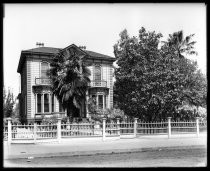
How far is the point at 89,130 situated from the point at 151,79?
889cm

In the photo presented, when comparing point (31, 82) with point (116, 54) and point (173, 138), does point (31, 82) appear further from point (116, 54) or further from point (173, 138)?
point (173, 138)

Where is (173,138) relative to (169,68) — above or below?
below

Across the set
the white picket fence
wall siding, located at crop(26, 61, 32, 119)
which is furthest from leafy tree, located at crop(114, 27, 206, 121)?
wall siding, located at crop(26, 61, 32, 119)

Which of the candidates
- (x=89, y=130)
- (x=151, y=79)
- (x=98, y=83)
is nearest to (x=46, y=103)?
(x=98, y=83)

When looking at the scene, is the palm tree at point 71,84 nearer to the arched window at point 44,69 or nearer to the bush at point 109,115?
the bush at point 109,115

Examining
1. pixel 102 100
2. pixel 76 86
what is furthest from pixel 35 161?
pixel 102 100

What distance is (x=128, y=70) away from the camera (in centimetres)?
2877

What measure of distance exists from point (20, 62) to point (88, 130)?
61.8 ft

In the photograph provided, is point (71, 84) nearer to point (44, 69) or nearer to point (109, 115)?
point (109, 115)

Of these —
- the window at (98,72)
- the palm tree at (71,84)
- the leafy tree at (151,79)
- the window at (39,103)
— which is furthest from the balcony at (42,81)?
the palm tree at (71,84)

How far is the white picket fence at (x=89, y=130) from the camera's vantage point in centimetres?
1645

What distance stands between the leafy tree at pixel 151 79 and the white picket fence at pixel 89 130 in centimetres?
380

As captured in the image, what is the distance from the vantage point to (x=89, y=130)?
1783 centimetres

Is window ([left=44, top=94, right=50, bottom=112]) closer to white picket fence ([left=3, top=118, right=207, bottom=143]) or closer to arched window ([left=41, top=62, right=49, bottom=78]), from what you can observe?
arched window ([left=41, top=62, right=49, bottom=78])
